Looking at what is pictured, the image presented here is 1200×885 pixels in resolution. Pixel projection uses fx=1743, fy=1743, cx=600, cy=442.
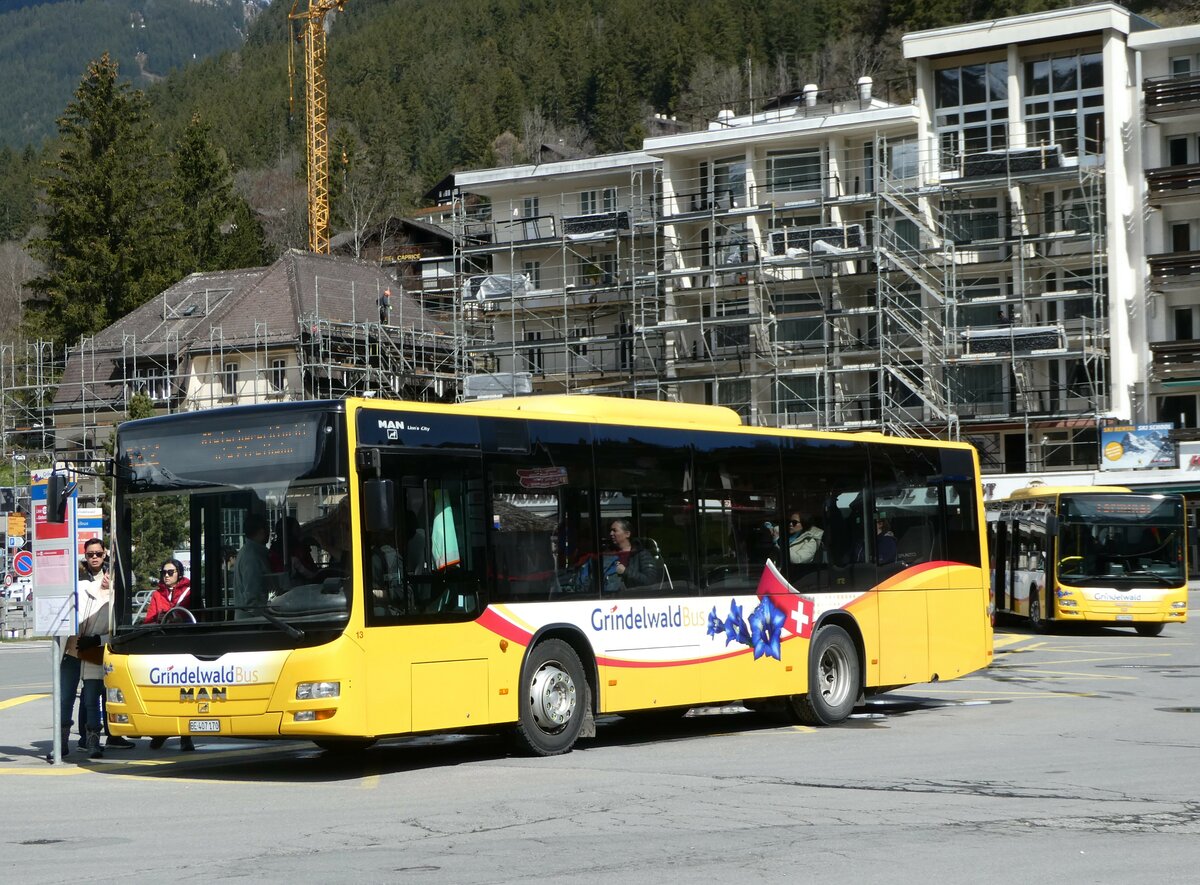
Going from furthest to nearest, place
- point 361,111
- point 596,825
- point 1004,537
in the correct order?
point 361,111 → point 1004,537 → point 596,825

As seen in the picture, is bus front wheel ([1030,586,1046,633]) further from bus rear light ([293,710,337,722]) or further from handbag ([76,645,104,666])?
bus rear light ([293,710,337,722])

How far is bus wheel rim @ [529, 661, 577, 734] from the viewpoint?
46.4 feet

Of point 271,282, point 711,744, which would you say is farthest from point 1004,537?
point 271,282

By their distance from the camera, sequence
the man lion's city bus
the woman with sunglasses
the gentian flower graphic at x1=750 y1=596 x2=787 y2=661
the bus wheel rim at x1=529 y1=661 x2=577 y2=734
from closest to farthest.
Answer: the woman with sunglasses
the bus wheel rim at x1=529 y1=661 x2=577 y2=734
the gentian flower graphic at x1=750 y1=596 x2=787 y2=661
the man lion's city bus

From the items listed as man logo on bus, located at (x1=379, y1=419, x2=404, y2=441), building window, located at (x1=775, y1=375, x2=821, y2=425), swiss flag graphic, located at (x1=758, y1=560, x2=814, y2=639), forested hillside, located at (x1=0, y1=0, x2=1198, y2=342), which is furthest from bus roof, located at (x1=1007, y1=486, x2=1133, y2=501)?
forested hillside, located at (x1=0, y1=0, x2=1198, y2=342)

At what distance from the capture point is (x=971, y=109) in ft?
210

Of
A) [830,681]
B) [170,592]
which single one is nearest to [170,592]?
[170,592]

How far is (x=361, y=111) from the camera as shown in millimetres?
134500

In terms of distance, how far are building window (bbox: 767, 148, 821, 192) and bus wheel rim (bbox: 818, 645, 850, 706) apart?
2013 inches

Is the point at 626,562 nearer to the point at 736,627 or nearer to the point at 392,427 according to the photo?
the point at 736,627

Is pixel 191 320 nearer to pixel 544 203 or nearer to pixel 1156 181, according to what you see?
pixel 544 203

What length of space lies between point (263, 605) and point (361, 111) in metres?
126

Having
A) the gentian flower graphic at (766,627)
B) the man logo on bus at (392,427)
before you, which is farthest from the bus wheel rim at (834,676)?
the man logo on bus at (392,427)

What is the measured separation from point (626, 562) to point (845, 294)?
51144mm
